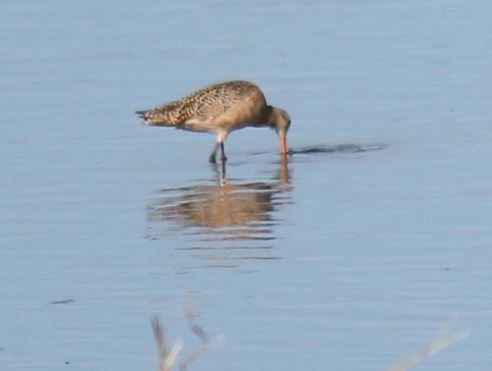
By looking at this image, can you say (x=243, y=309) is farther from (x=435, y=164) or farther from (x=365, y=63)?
(x=365, y=63)

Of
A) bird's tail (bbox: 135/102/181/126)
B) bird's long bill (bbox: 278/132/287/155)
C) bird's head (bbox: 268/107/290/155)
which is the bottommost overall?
bird's long bill (bbox: 278/132/287/155)

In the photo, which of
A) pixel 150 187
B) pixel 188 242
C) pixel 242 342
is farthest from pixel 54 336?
pixel 150 187

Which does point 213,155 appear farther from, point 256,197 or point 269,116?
point 256,197

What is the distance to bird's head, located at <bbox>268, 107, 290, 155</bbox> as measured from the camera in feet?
47.9

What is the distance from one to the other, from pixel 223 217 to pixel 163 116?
10.5ft

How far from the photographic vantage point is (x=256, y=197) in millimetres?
12398

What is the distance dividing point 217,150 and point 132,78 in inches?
148

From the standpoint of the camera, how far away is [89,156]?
1412 centimetres

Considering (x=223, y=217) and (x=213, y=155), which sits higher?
(x=223, y=217)

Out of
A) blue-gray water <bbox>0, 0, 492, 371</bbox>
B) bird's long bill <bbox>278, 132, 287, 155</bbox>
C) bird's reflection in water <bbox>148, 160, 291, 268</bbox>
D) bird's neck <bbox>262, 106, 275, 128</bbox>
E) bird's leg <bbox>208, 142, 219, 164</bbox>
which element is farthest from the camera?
bird's neck <bbox>262, 106, 275, 128</bbox>

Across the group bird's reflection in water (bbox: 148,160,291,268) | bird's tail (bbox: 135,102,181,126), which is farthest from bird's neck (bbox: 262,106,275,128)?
bird's reflection in water (bbox: 148,160,291,268)

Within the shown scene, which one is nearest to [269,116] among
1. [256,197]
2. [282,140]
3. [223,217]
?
[282,140]

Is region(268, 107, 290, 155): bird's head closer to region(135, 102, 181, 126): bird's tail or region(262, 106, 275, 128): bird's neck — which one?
region(262, 106, 275, 128): bird's neck

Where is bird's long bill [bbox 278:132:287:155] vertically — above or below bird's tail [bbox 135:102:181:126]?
below
